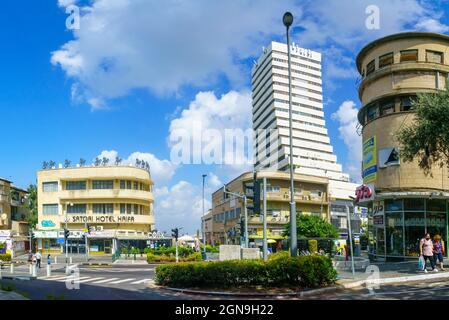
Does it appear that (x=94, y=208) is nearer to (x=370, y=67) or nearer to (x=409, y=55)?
(x=370, y=67)

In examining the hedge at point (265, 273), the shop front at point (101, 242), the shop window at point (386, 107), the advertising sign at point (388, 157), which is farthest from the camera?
the shop front at point (101, 242)

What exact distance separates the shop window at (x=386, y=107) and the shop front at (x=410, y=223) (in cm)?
627

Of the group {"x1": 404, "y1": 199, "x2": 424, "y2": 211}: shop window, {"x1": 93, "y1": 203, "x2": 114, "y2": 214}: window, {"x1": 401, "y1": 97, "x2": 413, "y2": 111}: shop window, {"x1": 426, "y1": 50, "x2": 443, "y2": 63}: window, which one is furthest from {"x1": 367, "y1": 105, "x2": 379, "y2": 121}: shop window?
{"x1": 93, "y1": 203, "x2": 114, "y2": 214}: window

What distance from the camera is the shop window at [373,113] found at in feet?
116

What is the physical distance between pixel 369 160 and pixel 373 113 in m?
3.51

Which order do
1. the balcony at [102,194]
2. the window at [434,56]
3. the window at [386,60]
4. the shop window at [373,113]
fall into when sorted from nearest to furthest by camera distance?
the window at [434,56] → the window at [386,60] → the shop window at [373,113] → the balcony at [102,194]

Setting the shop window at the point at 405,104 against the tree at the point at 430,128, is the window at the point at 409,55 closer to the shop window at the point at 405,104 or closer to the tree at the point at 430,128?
the shop window at the point at 405,104

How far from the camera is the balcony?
69062 mm

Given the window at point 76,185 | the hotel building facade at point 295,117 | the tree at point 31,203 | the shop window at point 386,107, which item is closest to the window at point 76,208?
the window at point 76,185

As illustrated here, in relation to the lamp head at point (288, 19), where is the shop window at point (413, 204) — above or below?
below

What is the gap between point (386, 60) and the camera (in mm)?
34938

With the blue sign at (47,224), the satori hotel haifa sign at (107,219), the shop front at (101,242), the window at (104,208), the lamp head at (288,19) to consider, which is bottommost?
the shop front at (101,242)

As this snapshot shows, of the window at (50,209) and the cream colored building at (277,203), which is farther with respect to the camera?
the window at (50,209)

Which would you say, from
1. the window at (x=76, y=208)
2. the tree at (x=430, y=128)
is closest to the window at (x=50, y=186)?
the window at (x=76, y=208)
